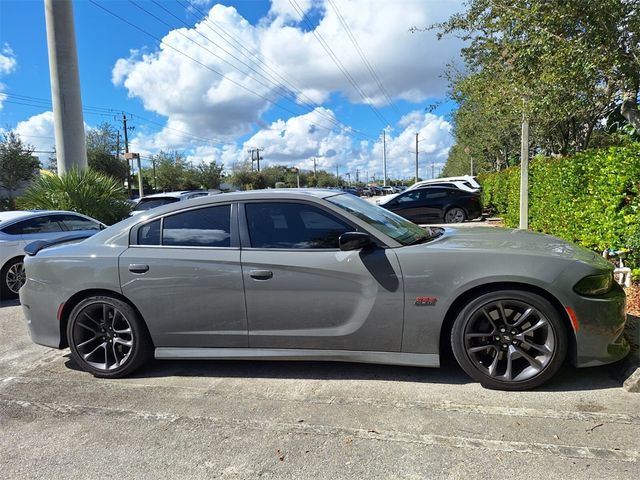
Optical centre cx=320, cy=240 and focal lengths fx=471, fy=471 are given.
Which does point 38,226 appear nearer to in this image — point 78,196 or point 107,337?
point 78,196

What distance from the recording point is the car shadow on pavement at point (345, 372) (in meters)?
3.47

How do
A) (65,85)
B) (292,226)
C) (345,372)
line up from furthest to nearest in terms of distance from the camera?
(65,85)
(345,372)
(292,226)

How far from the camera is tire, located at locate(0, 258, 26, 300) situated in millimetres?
7270

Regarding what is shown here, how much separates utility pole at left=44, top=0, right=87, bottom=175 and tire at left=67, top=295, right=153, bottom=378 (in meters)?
10.9

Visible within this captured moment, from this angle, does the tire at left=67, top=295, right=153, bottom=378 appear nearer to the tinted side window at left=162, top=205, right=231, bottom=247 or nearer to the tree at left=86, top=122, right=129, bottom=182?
the tinted side window at left=162, top=205, right=231, bottom=247

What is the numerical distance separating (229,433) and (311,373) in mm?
1016

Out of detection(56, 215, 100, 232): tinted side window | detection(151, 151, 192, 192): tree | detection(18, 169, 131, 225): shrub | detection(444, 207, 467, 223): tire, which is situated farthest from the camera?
detection(151, 151, 192, 192): tree

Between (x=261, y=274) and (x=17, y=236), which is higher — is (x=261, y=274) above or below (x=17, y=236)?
below

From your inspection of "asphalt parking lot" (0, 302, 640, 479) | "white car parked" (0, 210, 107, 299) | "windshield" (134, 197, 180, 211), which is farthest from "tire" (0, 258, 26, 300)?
"windshield" (134, 197, 180, 211)

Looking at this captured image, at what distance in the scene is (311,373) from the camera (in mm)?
3902

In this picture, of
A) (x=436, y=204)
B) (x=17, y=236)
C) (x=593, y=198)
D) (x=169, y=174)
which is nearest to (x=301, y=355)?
(x=593, y=198)

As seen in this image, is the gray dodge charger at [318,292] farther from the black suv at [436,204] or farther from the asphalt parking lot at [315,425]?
the black suv at [436,204]

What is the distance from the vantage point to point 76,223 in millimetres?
8375

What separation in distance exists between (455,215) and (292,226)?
13306 mm
